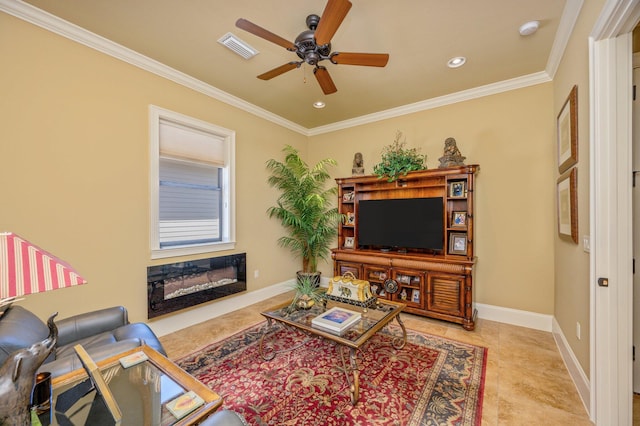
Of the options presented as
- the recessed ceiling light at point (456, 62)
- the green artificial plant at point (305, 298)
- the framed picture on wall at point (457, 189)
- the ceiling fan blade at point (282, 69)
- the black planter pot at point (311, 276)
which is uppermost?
the recessed ceiling light at point (456, 62)

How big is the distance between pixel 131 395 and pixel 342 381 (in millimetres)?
1465

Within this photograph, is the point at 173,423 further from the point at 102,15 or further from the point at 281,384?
the point at 102,15

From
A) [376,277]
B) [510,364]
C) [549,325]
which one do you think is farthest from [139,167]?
[549,325]

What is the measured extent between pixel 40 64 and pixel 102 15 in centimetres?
67

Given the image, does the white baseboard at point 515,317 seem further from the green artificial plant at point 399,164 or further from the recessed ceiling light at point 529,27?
the recessed ceiling light at point 529,27

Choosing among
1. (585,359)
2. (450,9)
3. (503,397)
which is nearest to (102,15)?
(450,9)

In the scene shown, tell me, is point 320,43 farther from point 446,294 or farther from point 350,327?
point 446,294

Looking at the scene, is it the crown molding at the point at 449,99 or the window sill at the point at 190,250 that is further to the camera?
the crown molding at the point at 449,99

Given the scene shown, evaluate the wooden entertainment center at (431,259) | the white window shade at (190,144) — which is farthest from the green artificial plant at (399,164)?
the white window shade at (190,144)

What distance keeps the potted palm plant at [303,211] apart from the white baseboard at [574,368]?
110 inches

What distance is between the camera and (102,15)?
2.18 meters

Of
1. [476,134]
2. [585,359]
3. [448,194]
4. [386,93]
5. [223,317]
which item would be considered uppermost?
[386,93]

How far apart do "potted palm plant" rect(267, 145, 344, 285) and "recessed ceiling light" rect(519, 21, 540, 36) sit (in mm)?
2606

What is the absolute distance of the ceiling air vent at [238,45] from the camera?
7.93ft
